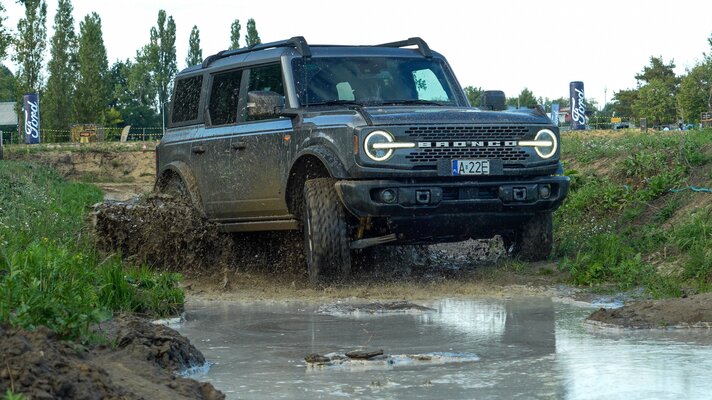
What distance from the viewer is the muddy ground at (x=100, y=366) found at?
4.07 m

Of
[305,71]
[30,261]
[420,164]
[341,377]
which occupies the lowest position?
[341,377]

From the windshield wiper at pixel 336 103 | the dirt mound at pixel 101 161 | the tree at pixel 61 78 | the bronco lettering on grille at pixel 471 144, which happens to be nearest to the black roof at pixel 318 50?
the windshield wiper at pixel 336 103

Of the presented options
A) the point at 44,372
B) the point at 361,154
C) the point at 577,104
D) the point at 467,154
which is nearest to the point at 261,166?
the point at 361,154

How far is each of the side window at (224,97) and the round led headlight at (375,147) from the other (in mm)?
2244

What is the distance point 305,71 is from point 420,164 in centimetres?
170

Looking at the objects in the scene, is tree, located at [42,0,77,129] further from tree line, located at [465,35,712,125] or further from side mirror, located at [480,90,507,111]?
side mirror, located at [480,90,507,111]

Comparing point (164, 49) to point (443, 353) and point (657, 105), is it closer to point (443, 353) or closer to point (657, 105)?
point (657, 105)

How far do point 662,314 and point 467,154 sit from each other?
258 cm

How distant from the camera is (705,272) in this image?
29.4 feet

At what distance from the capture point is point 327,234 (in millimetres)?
9188

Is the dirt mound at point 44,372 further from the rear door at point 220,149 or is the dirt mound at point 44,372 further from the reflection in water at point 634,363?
the rear door at point 220,149

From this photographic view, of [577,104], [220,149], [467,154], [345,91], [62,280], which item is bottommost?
[62,280]

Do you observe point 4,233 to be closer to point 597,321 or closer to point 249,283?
point 249,283

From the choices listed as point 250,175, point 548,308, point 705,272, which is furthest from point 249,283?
point 705,272
